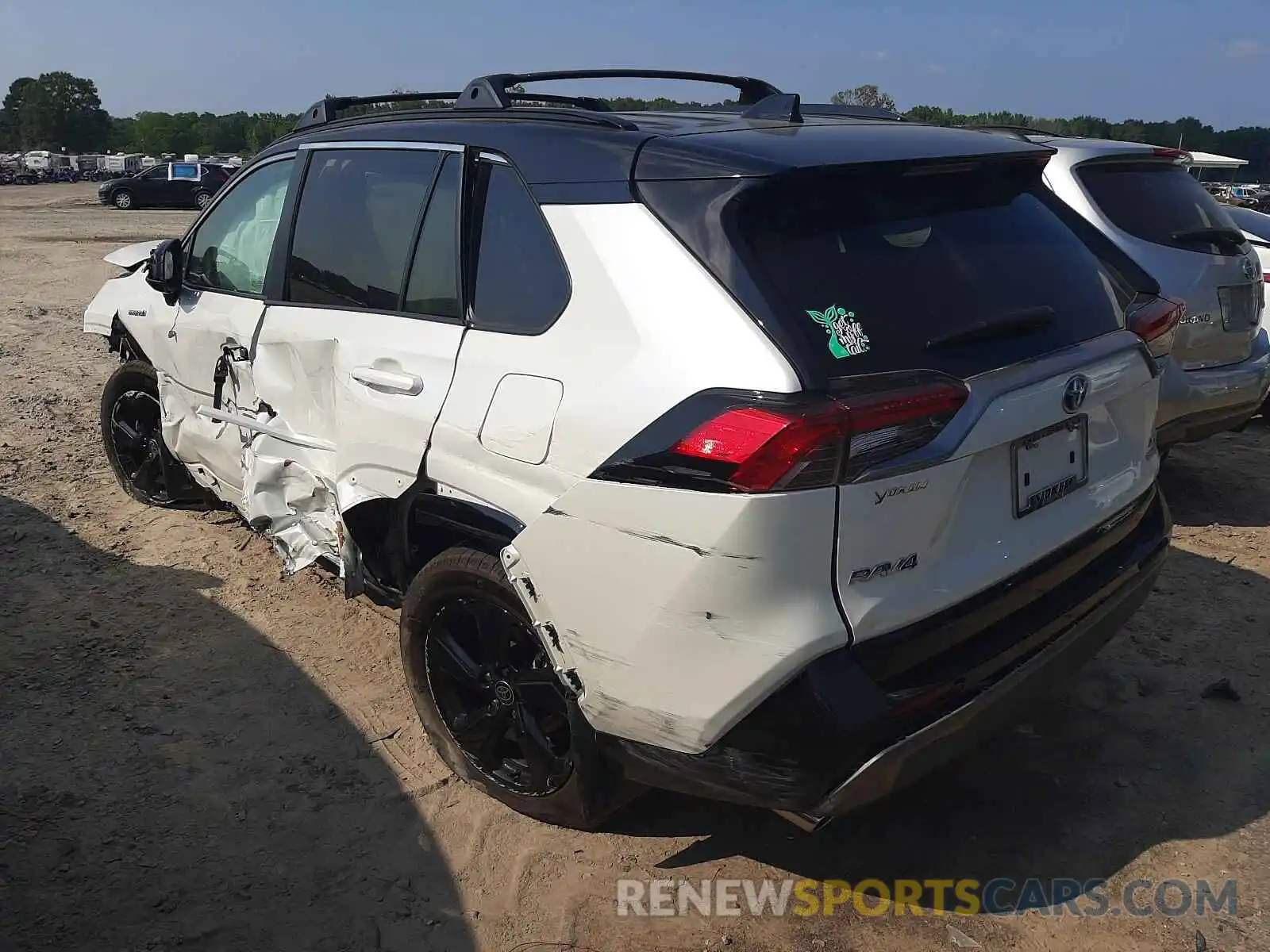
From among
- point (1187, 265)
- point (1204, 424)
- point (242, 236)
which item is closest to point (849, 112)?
point (242, 236)

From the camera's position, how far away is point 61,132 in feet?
304

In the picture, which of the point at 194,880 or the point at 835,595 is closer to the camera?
the point at 835,595

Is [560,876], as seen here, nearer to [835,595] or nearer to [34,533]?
[835,595]

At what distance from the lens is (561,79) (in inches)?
138

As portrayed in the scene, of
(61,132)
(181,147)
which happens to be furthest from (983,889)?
(61,132)

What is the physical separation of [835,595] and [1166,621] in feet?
8.88

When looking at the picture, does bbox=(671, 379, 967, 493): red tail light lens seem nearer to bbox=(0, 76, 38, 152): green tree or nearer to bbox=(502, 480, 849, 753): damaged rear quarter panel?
bbox=(502, 480, 849, 753): damaged rear quarter panel

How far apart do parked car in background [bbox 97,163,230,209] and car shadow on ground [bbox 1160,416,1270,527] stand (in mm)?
31107

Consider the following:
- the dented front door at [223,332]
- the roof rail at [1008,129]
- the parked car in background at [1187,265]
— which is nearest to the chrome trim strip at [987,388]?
the roof rail at [1008,129]

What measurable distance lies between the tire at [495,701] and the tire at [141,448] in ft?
→ 8.39

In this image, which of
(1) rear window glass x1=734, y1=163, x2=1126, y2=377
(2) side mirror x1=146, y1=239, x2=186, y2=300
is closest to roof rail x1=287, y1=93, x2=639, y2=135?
(1) rear window glass x1=734, y1=163, x2=1126, y2=377

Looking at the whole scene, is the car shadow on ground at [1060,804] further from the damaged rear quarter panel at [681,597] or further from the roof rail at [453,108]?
the roof rail at [453,108]

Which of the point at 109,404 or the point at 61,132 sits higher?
the point at 61,132

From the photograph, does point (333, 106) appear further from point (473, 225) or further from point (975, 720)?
point (975, 720)
